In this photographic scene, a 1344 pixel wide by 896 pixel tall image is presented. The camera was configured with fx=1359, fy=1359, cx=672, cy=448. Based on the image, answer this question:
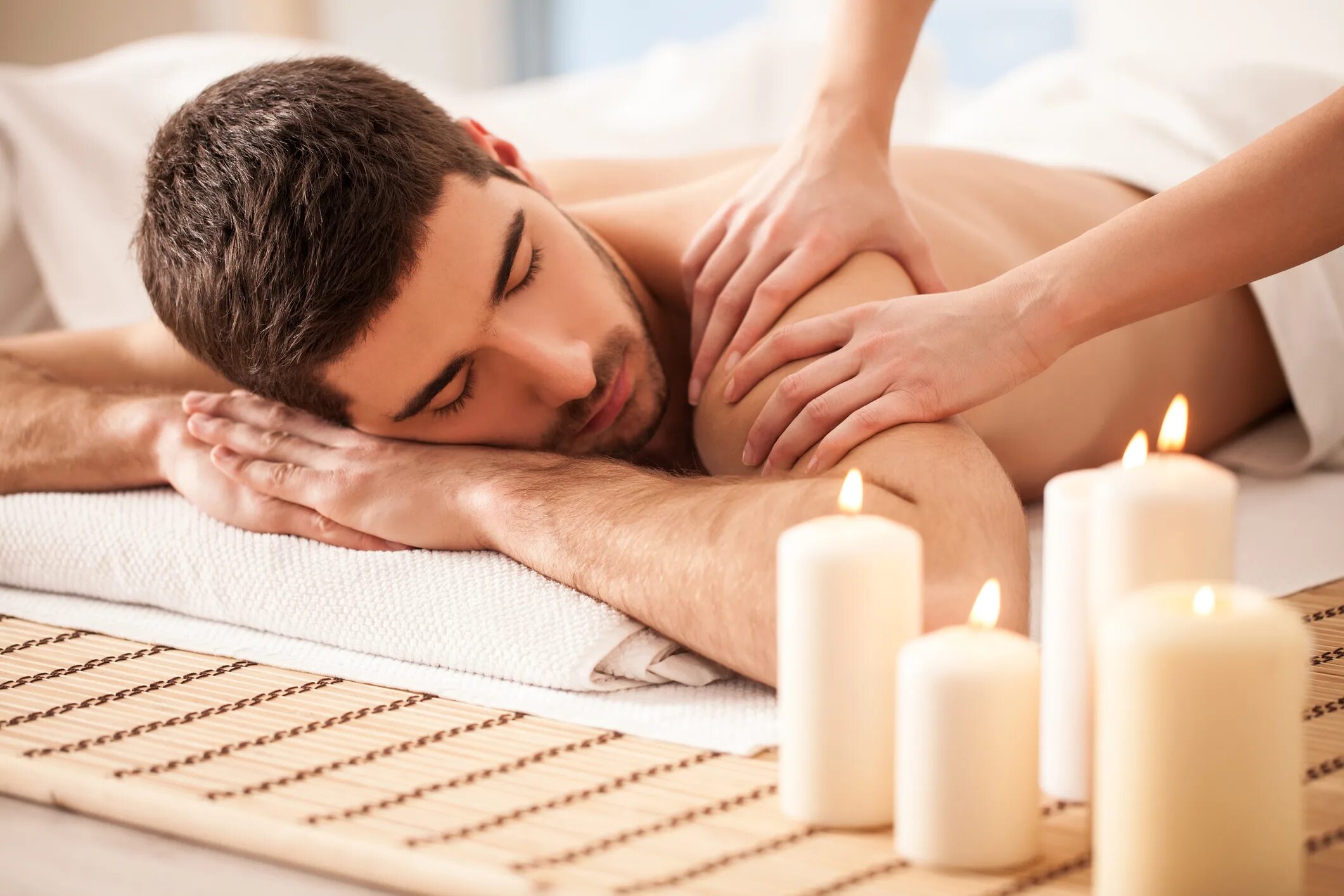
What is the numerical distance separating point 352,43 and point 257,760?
170 inches

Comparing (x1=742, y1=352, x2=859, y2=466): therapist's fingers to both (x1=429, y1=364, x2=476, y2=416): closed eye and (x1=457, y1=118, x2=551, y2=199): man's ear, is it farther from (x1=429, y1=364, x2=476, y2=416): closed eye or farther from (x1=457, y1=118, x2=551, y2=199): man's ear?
(x1=457, y1=118, x2=551, y2=199): man's ear

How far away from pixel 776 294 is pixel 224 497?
0.61 metres

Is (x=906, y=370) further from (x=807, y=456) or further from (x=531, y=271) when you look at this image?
(x=531, y=271)

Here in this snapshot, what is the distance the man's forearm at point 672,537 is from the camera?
3.39 feet

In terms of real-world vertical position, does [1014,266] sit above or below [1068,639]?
above

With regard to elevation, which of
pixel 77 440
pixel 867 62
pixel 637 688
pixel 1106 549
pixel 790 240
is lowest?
pixel 637 688

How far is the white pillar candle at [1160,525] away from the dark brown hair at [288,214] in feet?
2.41

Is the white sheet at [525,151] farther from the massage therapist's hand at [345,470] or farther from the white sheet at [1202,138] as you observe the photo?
the massage therapist's hand at [345,470]

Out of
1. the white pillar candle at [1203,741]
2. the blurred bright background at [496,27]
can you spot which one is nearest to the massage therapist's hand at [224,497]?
the white pillar candle at [1203,741]

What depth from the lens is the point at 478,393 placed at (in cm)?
135

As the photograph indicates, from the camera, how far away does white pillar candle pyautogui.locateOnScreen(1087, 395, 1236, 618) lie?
0.74 meters

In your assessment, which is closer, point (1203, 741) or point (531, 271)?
point (1203, 741)

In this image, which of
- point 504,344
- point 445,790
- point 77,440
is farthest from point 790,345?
point 77,440

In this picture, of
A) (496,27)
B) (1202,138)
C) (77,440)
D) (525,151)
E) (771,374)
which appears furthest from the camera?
(496,27)
